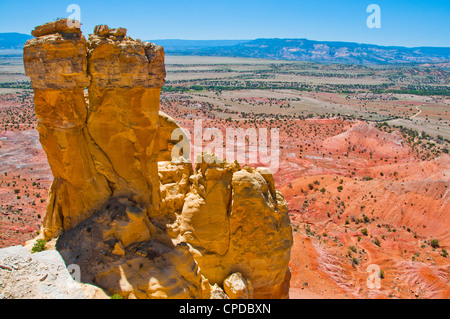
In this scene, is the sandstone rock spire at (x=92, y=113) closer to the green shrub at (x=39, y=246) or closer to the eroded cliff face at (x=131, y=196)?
the eroded cliff face at (x=131, y=196)

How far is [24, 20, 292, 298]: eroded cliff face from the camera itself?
998 cm

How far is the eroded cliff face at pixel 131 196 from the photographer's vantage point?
9984mm

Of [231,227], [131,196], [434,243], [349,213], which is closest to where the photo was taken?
[131,196]

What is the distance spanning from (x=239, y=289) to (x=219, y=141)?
4434 cm

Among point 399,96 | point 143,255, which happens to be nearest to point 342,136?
point 143,255

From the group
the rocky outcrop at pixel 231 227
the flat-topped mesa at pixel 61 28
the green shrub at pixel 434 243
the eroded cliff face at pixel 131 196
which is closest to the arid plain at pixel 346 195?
the green shrub at pixel 434 243

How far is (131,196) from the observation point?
40.1 feet

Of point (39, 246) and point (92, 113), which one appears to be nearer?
point (39, 246)

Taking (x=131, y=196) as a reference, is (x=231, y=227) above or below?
below

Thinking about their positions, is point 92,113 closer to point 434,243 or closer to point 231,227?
point 231,227

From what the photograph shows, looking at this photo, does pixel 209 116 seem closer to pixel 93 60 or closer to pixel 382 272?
pixel 382 272

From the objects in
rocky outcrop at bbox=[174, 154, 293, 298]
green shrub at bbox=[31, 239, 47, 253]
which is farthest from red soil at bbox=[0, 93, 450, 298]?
green shrub at bbox=[31, 239, 47, 253]

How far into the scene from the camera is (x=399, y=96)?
131125mm

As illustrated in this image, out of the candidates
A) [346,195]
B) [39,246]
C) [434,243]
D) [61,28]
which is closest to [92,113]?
[61,28]
